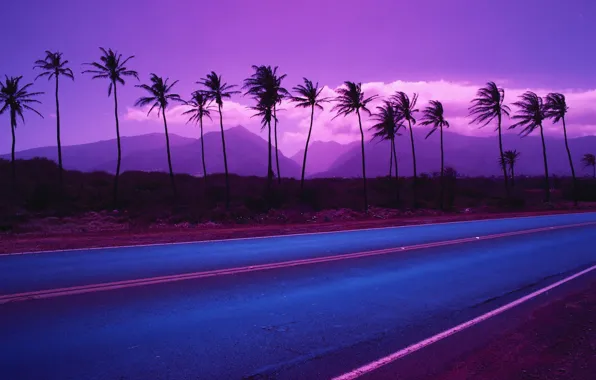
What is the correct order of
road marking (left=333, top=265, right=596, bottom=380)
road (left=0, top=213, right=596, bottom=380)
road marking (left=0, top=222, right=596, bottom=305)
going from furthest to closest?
road marking (left=0, top=222, right=596, bottom=305)
road (left=0, top=213, right=596, bottom=380)
road marking (left=333, top=265, right=596, bottom=380)

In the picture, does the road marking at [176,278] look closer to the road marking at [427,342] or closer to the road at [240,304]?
the road at [240,304]

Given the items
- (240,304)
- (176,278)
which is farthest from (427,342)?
(176,278)

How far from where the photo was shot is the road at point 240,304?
206 inches

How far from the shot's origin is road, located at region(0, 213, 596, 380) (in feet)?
17.2

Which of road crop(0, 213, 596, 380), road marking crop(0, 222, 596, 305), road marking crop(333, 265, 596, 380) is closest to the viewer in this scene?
road marking crop(333, 265, 596, 380)

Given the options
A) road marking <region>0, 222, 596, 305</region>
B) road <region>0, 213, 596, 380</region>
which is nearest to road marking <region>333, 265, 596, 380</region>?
road <region>0, 213, 596, 380</region>

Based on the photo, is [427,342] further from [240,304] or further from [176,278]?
[176,278]

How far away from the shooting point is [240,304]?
7.70m

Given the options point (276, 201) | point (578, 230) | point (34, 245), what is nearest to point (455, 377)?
point (34, 245)

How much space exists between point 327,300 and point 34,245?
34.8 ft

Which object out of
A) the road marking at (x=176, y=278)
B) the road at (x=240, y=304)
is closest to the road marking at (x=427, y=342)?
the road at (x=240, y=304)

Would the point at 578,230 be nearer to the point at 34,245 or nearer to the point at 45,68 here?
the point at 34,245

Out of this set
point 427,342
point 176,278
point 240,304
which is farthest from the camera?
point 176,278

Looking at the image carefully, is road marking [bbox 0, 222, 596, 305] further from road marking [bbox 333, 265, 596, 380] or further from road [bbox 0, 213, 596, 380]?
road marking [bbox 333, 265, 596, 380]
